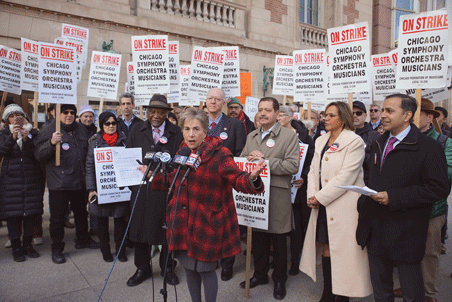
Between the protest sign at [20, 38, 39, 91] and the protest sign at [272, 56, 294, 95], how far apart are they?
15.5 feet

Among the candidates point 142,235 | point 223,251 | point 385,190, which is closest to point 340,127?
point 385,190

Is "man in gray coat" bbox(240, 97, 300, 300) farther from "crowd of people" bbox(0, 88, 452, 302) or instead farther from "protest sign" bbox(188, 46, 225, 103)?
"protest sign" bbox(188, 46, 225, 103)

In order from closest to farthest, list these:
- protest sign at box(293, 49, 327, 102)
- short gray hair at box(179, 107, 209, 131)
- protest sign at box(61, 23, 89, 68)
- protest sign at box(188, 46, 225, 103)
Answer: short gray hair at box(179, 107, 209, 131) → protest sign at box(188, 46, 225, 103) → protest sign at box(293, 49, 327, 102) → protest sign at box(61, 23, 89, 68)

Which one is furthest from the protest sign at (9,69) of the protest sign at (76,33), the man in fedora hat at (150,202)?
the man in fedora hat at (150,202)

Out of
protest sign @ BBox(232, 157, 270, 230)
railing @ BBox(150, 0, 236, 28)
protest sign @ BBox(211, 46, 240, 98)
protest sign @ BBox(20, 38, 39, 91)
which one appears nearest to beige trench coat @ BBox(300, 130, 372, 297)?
protest sign @ BBox(232, 157, 270, 230)

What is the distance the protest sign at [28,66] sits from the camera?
5.69m

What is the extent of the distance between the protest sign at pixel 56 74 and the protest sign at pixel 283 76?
427 centimetres

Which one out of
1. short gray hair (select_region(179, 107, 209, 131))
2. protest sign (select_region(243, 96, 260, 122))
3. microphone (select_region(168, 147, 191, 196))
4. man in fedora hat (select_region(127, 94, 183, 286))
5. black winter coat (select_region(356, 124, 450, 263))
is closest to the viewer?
microphone (select_region(168, 147, 191, 196))

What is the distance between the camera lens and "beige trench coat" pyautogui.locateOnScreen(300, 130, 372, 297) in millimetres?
3084

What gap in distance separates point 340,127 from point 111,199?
3044 mm

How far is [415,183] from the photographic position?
2.64 meters

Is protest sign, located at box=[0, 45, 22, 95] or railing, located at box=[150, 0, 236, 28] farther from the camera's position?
railing, located at box=[150, 0, 236, 28]

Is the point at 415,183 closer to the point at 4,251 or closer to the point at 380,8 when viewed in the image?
the point at 4,251

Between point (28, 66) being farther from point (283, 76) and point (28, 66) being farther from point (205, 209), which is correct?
point (283, 76)
